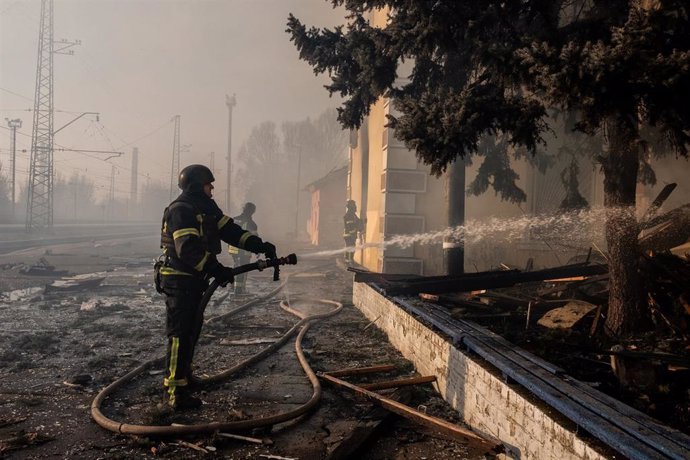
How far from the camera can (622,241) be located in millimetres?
4590

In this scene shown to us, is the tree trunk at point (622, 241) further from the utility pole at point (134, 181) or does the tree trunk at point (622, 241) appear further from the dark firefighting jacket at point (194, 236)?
the utility pole at point (134, 181)

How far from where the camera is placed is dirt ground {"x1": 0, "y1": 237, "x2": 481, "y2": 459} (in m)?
3.38

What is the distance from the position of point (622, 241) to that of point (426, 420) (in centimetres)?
268

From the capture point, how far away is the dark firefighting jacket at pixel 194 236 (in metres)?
4.16

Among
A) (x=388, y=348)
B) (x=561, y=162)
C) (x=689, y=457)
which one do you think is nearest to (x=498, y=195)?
(x=561, y=162)

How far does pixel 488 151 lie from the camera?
10.6 m

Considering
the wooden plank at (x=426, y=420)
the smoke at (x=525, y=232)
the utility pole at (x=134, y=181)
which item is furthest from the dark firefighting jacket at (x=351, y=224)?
the utility pole at (x=134, y=181)

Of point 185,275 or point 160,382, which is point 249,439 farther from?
point 160,382

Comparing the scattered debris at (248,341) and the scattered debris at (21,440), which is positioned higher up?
the scattered debris at (21,440)

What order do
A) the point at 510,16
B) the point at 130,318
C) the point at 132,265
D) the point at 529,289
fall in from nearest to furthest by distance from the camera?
the point at 510,16, the point at 529,289, the point at 130,318, the point at 132,265

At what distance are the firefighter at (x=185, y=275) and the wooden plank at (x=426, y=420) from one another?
4.78ft

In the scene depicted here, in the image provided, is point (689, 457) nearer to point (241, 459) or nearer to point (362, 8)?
point (241, 459)

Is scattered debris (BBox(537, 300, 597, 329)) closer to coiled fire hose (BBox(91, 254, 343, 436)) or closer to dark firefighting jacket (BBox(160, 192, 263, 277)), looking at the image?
coiled fire hose (BBox(91, 254, 343, 436))

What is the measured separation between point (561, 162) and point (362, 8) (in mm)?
5986
